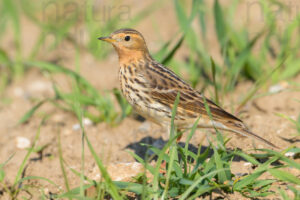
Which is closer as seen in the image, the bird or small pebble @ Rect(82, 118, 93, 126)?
the bird

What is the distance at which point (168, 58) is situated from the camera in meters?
5.41

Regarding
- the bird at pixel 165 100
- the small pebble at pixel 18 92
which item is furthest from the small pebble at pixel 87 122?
the small pebble at pixel 18 92

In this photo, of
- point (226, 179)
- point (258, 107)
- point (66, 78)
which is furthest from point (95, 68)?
point (226, 179)

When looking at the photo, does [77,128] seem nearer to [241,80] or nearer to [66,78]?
[66,78]

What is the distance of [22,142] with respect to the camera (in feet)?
17.4

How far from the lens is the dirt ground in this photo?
4633 mm

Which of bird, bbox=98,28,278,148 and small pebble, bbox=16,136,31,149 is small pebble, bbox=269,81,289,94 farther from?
small pebble, bbox=16,136,31,149

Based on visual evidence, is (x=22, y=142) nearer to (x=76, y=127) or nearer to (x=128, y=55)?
(x=76, y=127)

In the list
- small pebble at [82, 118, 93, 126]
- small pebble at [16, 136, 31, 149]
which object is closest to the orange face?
small pebble at [82, 118, 93, 126]

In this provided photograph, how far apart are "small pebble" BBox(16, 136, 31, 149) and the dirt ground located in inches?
1.8

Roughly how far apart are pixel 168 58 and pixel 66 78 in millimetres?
2219

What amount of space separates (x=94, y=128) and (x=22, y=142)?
33.7 inches

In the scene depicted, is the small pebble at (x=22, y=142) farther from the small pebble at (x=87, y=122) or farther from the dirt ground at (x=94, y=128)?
the small pebble at (x=87, y=122)

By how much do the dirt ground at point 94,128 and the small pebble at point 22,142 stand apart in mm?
45
